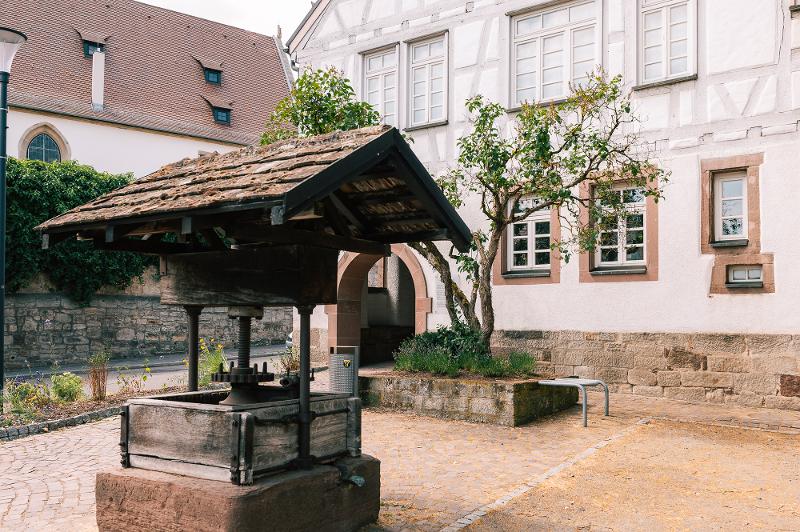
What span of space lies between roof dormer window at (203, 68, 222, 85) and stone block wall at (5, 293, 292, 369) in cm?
1318

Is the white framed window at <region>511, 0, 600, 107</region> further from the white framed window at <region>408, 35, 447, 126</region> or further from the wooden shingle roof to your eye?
the wooden shingle roof

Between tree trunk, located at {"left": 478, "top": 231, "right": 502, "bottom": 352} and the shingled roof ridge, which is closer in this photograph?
the shingled roof ridge

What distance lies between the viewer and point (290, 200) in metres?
3.85

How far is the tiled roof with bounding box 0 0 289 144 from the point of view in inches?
1056

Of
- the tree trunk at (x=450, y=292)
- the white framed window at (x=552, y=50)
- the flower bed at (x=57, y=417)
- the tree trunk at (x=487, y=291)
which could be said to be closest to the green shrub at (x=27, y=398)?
the flower bed at (x=57, y=417)

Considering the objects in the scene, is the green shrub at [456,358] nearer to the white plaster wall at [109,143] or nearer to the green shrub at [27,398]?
the green shrub at [27,398]

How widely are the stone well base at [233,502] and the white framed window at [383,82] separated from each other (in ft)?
34.9

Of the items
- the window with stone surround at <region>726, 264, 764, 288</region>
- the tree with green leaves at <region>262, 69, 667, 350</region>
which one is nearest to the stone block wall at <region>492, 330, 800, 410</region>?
the window with stone surround at <region>726, 264, 764, 288</region>

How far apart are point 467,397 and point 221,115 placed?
2464 cm

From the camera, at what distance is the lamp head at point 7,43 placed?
369 inches

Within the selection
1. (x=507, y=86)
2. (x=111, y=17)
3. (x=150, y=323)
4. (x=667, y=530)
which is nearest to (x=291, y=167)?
(x=667, y=530)

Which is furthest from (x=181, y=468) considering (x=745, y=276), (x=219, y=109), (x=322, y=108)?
(x=219, y=109)

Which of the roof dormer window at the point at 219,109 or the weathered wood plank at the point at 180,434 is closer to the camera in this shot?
the weathered wood plank at the point at 180,434

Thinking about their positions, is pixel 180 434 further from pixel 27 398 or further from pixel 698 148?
pixel 698 148
